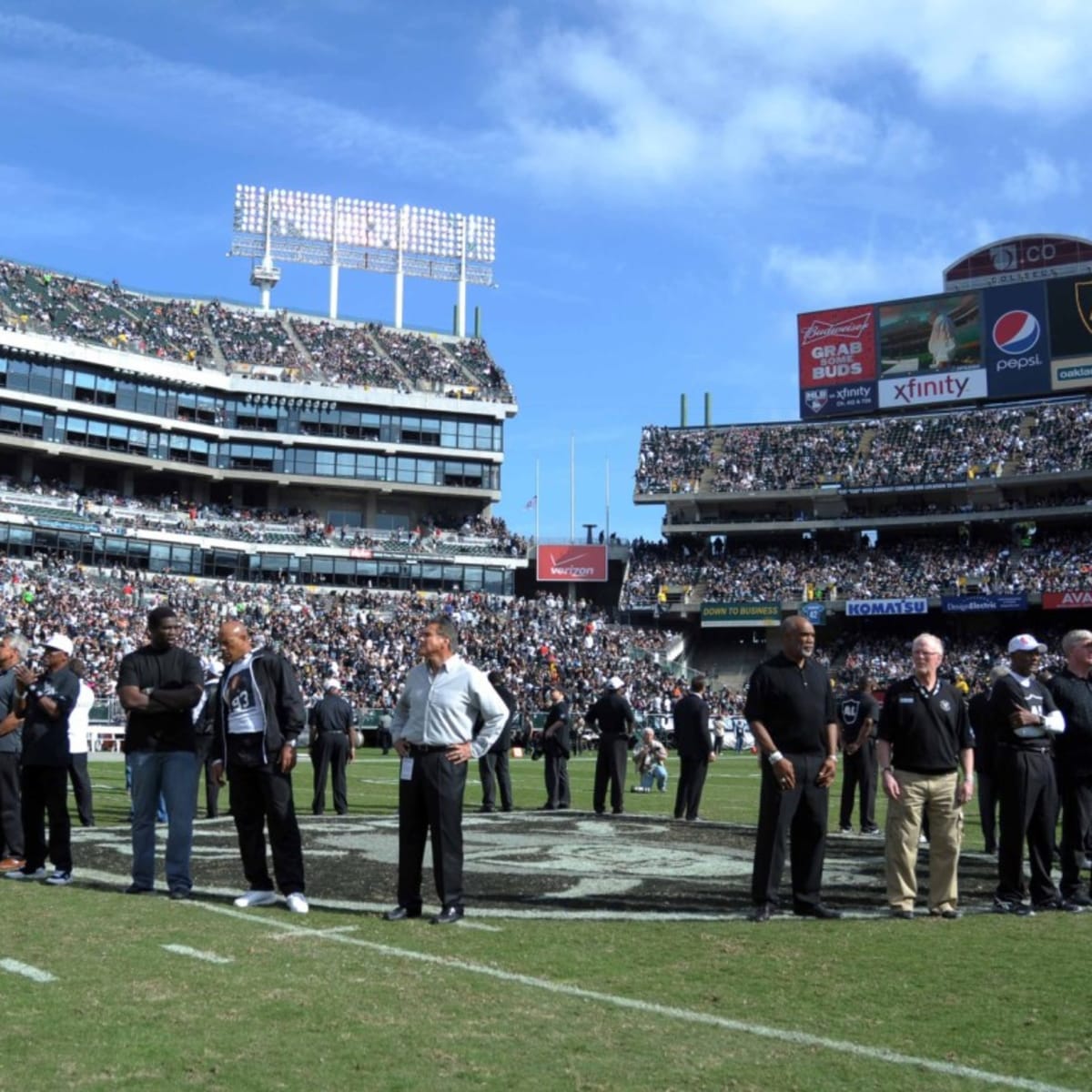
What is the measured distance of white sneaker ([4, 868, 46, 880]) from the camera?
11172 millimetres

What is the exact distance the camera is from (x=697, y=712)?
1711 cm

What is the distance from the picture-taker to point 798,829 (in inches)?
375

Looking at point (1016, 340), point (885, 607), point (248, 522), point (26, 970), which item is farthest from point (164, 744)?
point (1016, 340)

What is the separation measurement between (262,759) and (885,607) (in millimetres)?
55374

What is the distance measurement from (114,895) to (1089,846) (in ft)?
24.9

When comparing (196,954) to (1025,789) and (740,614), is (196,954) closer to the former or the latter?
(1025,789)

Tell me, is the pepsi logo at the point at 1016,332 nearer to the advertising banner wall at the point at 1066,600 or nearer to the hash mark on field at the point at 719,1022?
the advertising banner wall at the point at 1066,600

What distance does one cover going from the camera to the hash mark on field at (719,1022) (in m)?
5.40

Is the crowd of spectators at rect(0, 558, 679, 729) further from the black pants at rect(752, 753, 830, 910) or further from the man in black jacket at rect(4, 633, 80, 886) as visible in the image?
the black pants at rect(752, 753, 830, 910)

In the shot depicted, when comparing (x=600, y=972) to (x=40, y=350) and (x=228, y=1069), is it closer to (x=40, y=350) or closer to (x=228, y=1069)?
(x=228, y=1069)

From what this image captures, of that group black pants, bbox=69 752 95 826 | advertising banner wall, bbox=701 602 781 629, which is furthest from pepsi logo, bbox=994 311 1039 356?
black pants, bbox=69 752 95 826

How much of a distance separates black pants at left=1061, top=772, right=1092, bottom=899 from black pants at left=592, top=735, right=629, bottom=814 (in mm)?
8173

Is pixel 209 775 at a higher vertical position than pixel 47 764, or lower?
lower

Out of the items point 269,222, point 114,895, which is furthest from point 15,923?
point 269,222
